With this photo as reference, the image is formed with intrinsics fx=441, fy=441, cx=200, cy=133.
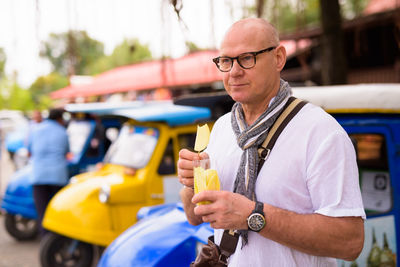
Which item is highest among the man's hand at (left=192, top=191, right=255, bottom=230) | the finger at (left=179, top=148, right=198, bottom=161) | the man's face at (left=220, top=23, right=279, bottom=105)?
the man's face at (left=220, top=23, right=279, bottom=105)

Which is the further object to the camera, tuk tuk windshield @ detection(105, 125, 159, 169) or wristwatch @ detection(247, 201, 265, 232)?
tuk tuk windshield @ detection(105, 125, 159, 169)

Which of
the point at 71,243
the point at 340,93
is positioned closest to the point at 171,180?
the point at 71,243

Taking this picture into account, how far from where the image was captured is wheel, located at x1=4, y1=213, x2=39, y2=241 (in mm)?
6738

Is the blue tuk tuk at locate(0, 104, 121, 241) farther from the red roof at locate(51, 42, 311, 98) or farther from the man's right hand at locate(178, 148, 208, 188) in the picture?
the red roof at locate(51, 42, 311, 98)

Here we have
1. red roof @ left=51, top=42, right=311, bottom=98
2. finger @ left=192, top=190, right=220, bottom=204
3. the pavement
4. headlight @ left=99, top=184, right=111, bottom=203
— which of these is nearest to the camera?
finger @ left=192, top=190, right=220, bottom=204

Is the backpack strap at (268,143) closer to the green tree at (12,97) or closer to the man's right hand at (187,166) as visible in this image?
the man's right hand at (187,166)

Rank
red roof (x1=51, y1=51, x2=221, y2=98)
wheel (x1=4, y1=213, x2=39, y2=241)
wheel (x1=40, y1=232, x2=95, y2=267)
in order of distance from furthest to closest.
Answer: red roof (x1=51, y1=51, x2=221, y2=98) < wheel (x1=4, y1=213, x2=39, y2=241) < wheel (x1=40, y1=232, x2=95, y2=267)

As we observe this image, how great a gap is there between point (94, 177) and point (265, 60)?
13.0 feet

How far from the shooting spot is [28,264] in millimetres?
5738

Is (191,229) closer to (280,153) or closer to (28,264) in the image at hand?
(280,153)

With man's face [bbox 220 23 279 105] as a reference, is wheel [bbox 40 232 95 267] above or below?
below

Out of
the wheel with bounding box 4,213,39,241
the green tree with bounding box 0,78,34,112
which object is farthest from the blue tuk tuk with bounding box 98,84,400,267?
the green tree with bounding box 0,78,34,112

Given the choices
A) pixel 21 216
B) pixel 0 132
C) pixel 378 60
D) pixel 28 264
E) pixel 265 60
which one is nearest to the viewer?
pixel 265 60

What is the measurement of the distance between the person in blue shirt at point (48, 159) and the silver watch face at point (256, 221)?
487 centimetres
